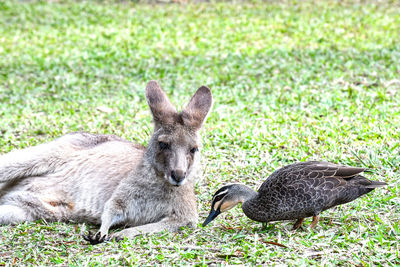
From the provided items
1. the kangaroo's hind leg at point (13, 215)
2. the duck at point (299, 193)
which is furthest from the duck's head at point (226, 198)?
the kangaroo's hind leg at point (13, 215)

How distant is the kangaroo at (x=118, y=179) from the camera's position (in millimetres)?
4562

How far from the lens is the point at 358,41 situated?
10883 mm

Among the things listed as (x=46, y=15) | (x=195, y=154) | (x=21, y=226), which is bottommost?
(x=21, y=226)

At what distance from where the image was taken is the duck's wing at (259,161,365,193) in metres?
4.33

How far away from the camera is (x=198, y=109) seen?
190 inches

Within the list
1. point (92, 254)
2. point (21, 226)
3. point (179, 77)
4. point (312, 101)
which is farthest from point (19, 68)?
point (92, 254)

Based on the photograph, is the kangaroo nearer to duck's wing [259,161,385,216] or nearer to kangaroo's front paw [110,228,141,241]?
kangaroo's front paw [110,228,141,241]

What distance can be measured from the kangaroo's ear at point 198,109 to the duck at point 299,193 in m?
0.60

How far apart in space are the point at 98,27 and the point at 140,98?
3.98 meters

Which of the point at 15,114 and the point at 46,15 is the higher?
the point at 46,15

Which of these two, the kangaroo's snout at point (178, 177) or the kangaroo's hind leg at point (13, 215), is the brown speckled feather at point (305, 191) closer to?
the kangaroo's snout at point (178, 177)

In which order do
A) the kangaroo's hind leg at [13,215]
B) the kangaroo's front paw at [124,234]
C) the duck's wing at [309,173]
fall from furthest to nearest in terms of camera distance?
the kangaroo's hind leg at [13,215] < the kangaroo's front paw at [124,234] < the duck's wing at [309,173]

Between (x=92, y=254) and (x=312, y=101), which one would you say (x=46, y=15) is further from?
(x=92, y=254)

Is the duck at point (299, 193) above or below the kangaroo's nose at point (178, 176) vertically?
below
